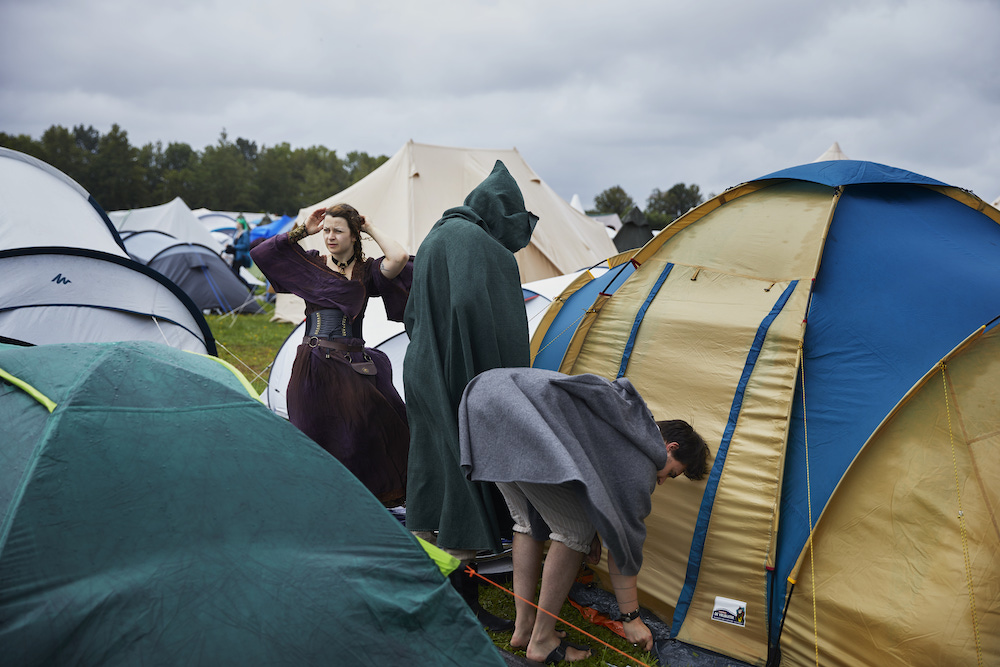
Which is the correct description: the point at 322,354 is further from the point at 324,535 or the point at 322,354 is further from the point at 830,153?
the point at 830,153

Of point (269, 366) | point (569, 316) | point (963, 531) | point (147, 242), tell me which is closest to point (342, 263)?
point (569, 316)

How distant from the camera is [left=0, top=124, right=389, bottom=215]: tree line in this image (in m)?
46.1

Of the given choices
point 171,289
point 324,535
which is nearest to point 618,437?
point 324,535

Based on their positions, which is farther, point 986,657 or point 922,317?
point 922,317

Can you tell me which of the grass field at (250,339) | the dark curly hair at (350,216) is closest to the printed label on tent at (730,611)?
the dark curly hair at (350,216)

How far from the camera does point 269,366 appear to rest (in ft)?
20.6

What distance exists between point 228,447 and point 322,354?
5.06 ft

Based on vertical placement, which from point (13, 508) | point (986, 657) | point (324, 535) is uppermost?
point (13, 508)

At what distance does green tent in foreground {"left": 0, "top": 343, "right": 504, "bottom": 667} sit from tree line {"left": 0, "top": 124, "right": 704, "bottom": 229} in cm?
2832

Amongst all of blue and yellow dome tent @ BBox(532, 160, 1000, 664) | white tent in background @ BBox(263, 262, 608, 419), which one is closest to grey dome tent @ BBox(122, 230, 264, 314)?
white tent in background @ BBox(263, 262, 608, 419)

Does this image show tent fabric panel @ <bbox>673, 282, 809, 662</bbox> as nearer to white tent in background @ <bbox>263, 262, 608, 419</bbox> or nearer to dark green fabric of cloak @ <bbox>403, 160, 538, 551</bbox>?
dark green fabric of cloak @ <bbox>403, 160, 538, 551</bbox>

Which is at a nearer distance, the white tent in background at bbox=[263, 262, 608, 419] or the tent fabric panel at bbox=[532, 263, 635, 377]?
the tent fabric panel at bbox=[532, 263, 635, 377]

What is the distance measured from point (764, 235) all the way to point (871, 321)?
61cm

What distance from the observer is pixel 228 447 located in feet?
6.29
